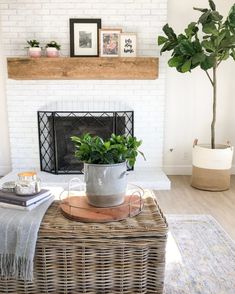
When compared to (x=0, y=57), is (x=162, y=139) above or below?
below

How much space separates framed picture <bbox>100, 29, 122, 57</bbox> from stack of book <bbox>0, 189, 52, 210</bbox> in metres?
2.48

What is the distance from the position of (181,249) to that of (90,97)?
88.7 inches

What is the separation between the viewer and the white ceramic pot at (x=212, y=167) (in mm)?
3486

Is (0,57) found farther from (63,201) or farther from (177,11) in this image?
(63,201)

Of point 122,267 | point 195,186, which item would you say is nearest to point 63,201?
point 122,267

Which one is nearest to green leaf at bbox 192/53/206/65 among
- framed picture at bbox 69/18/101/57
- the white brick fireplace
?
the white brick fireplace

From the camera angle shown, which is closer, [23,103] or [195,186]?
[195,186]

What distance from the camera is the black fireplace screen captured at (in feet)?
12.6

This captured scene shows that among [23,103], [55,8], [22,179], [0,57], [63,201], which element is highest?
[55,8]

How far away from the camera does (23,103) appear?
392 centimetres

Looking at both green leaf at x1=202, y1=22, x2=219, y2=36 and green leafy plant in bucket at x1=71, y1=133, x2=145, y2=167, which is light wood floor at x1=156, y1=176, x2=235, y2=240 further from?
green leaf at x1=202, y1=22, x2=219, y2=36

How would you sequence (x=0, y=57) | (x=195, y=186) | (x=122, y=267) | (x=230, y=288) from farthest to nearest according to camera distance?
(x=0, y=57) < (x=195, y=186) < (x=230, y=288) < (x=122, y=267)

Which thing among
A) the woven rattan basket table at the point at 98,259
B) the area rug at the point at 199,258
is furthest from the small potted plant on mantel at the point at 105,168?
the area rug at the point at 199,258

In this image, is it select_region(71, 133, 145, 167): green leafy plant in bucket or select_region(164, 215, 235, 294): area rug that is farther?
select_region(164, 215, 235, 294): area rug
